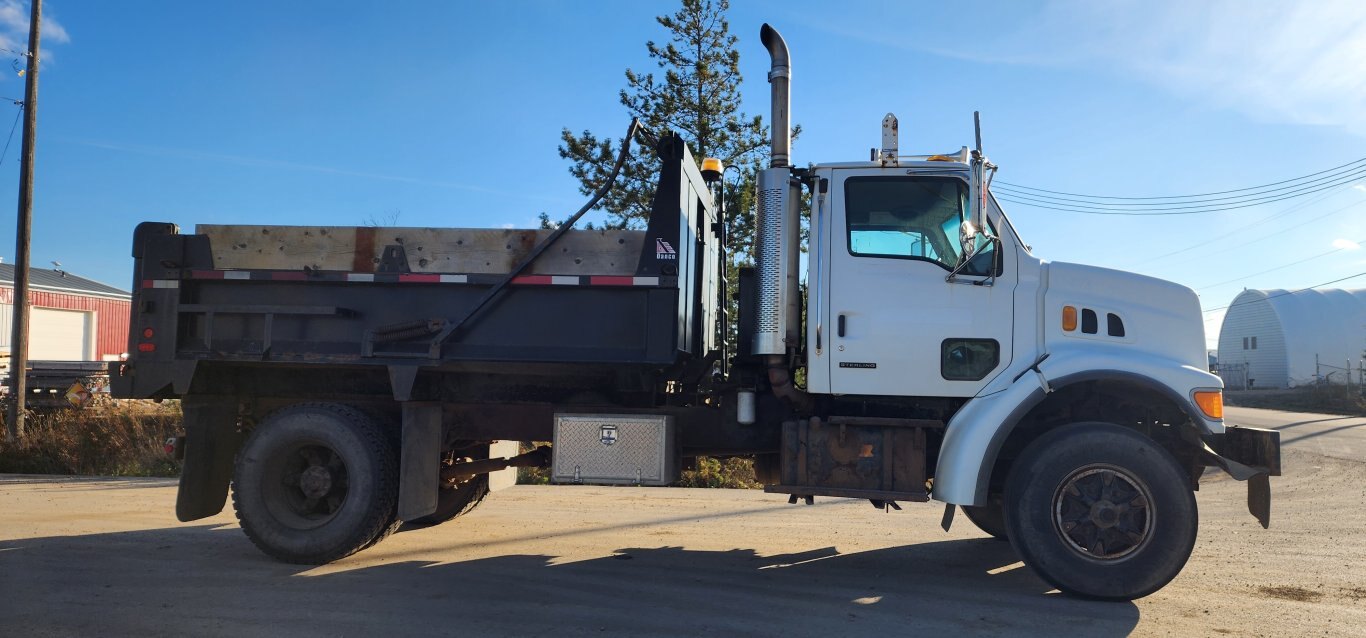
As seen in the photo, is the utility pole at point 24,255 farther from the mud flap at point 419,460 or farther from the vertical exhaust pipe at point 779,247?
the vertical exhaust pipe at point 779,247

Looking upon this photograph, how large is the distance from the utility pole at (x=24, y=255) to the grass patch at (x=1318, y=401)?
108ft

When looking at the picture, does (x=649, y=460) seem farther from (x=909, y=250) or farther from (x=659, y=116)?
(x=659, y=116)

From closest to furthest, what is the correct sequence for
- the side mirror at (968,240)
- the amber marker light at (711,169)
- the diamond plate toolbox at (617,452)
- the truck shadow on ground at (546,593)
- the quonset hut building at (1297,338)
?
the truck shadow on ground at (546,593) → the side mirror at (968,240) → the diamond plate toolbox at (617,452) → the amber marker light at (711,169) → the quonset hut building at (1297,338)

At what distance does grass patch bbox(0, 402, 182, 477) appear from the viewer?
44.9ft

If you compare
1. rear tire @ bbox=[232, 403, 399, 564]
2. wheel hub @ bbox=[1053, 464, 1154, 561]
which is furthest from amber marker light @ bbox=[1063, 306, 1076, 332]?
rear tire @ bbox=[232, 403, 399, 564]

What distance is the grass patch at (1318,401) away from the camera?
89.0ft

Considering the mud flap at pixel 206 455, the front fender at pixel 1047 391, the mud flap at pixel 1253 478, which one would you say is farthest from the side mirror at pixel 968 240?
the mud flap at pixel 206 455

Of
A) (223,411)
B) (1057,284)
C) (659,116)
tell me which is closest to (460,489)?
(223,411)

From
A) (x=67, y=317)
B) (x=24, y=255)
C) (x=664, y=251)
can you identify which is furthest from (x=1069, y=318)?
(x=67, y=317)

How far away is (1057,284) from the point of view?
18.4ft

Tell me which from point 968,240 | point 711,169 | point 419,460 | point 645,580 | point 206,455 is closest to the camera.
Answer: point 968,240

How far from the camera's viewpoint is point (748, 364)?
6.29m

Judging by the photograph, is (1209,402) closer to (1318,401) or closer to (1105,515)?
(1105,515)

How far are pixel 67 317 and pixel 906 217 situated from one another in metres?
38.2
